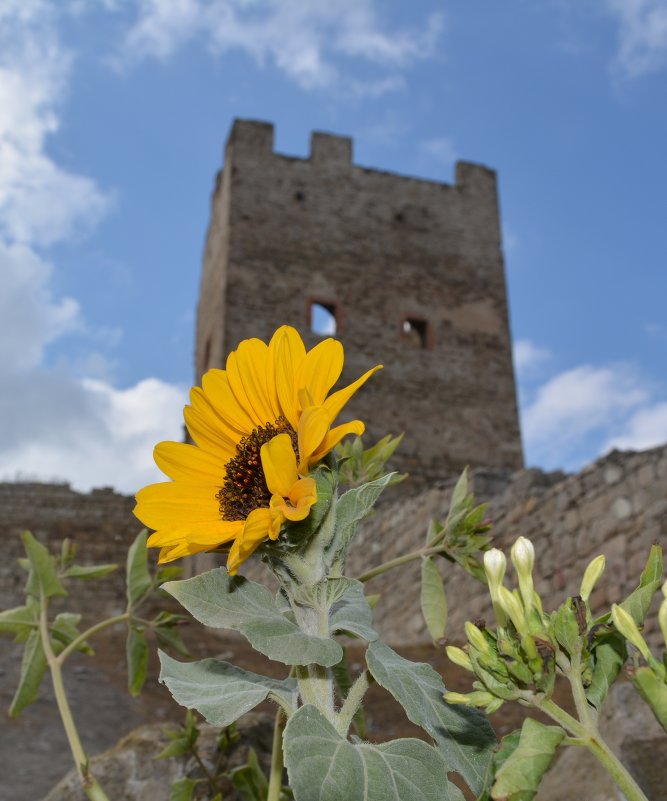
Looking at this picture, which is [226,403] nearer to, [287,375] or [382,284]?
[287,375]

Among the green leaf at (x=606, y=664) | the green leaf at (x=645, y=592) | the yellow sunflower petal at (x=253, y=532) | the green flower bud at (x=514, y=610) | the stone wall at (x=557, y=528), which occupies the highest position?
the stone wall at (x=557, y=528)

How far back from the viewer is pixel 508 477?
7293mm

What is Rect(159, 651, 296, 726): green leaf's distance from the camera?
2.75 ft

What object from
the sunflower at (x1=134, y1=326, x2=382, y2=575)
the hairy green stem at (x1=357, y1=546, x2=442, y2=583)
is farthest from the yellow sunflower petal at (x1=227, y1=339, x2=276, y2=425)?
the hairy green stem at (x1=357, y1=546, x2=442, y2=583)

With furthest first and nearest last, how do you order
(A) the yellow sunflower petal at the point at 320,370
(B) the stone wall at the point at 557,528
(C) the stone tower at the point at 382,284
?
(C) the stone tower at the point at 382,284
(B) the stone wall at the point at 557,528
(A) the yellow sunflower petal at the point at 320,370

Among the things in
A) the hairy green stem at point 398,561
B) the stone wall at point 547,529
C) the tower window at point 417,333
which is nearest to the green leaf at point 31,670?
the hairy green stem at point 398,561

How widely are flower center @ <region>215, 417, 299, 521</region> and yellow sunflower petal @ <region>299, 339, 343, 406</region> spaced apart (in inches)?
2.3

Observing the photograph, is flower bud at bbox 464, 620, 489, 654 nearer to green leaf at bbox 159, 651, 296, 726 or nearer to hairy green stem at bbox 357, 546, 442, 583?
green leaf at bbox 159, 651, 296, 726

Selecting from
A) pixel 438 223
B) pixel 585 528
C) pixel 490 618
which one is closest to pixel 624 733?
pixel 585 528

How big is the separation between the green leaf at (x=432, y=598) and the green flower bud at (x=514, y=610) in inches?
21.4

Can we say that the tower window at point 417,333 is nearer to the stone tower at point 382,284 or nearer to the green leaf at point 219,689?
the stone tower at point 382,284

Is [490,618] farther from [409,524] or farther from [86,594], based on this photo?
[86,594]

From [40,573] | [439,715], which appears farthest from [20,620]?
[439,715]

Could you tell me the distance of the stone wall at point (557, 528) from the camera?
16.2 ft
